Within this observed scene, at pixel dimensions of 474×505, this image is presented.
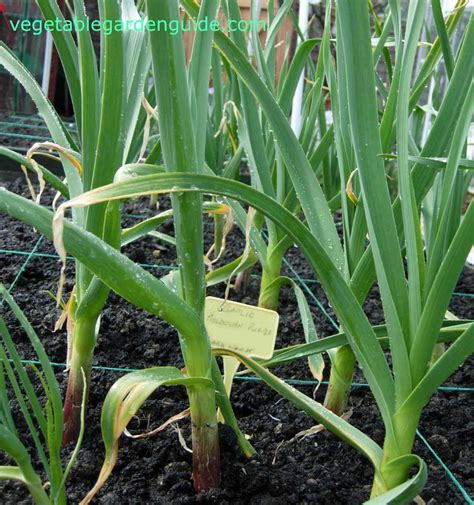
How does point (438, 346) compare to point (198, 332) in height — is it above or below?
below

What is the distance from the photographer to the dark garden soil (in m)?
0.65

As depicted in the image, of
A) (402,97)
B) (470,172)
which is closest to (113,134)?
(402,97)

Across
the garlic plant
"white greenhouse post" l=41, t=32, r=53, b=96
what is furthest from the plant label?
"white greenhouse post" l=41, t=32, r=53, b=96

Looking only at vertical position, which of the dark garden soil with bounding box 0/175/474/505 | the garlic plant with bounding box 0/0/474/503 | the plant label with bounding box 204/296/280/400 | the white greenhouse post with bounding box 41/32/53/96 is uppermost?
the white greenhouse post with bounding box 41/32/53/96

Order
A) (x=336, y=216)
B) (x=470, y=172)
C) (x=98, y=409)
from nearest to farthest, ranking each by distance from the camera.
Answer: (x=98, y=409) < (x=470, y=172) < (x=336, y=216)

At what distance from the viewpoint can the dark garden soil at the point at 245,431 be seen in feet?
2.14

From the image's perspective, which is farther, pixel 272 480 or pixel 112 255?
pixel 272 480

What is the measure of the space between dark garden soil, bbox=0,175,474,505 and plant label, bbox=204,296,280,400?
105mm

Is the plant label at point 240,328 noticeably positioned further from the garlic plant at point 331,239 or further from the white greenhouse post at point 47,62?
the white greenhouse post at point 47,62

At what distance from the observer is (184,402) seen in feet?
2.73

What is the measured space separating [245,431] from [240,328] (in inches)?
5.6

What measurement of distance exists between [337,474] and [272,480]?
9 centimetres

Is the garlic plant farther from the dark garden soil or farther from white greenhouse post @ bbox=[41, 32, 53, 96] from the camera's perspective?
white greenhouse post @ bbox=[41, 32, 53, 96]

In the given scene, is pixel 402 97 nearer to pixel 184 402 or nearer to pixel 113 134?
pixel 113 134
